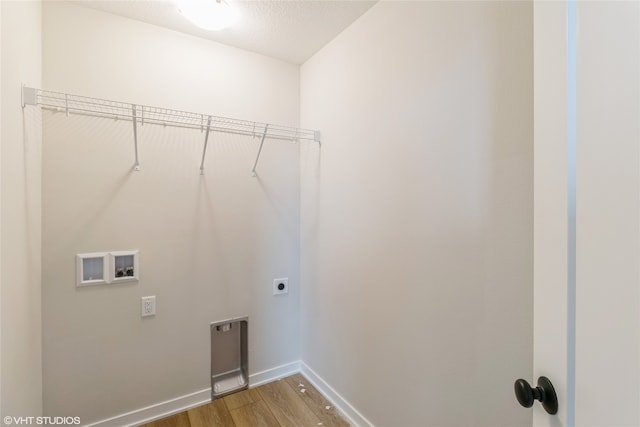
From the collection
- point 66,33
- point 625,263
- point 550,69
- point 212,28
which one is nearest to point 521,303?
point 625,263

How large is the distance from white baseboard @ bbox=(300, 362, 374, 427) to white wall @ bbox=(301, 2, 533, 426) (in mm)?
46

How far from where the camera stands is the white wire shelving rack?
1.48 m

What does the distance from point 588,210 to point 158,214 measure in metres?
1.97

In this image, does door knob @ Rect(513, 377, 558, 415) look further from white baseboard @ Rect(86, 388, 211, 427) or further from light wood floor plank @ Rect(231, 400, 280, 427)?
white baseboard @ Rect(86, 388, 211, 427)

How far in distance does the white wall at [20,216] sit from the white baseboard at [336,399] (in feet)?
5.10

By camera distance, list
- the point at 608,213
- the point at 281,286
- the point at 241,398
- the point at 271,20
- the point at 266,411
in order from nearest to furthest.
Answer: the point at 608,213 → the point at 271,20 → the point at 266,411 → the point at 241,398 → the point at 281,286

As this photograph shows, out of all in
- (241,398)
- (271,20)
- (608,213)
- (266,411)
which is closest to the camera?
(608,213)

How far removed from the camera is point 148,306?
5.68 ft

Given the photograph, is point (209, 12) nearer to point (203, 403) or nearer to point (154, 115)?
point (154, 115)

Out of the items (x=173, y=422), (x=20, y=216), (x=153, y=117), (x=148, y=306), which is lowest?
(x=173, y=422)

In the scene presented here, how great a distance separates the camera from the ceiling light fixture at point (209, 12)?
4.90ft

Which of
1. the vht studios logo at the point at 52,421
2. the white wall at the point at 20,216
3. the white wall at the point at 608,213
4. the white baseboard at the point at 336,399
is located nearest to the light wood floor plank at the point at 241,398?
the white baseboard at the point at 336,399

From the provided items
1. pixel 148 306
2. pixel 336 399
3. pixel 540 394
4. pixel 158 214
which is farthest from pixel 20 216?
pixel 336 399

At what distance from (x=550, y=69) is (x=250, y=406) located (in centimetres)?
226
